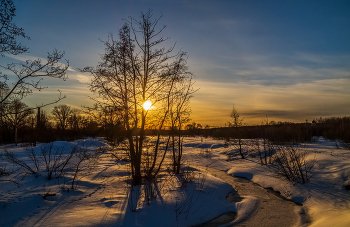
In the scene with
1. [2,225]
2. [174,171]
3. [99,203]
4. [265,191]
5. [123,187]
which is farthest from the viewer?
[174,171]

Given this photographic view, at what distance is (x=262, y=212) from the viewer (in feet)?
26.0

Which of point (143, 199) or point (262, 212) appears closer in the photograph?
point (143, 199)

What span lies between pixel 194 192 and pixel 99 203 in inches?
144

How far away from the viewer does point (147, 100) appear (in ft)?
31.5

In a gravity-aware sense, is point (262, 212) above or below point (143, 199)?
below

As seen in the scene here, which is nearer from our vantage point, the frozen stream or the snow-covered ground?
the snow-covered ground

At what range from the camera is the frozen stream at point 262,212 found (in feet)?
22.9

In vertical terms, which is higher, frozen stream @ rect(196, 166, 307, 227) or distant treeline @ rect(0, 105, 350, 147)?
distant treeline @ rect(0, 105, 350, 147)

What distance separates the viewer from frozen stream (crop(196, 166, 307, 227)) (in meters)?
6.99

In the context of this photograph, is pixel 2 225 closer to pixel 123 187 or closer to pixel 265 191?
pixel 123 187

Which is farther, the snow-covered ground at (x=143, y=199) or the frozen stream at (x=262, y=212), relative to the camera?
the frozen stream at (x=262, y=212)

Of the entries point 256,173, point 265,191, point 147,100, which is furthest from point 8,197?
point 256,173

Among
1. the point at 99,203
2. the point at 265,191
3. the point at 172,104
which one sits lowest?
the point at 265,191

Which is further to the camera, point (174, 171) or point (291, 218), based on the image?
point (174, 171)
